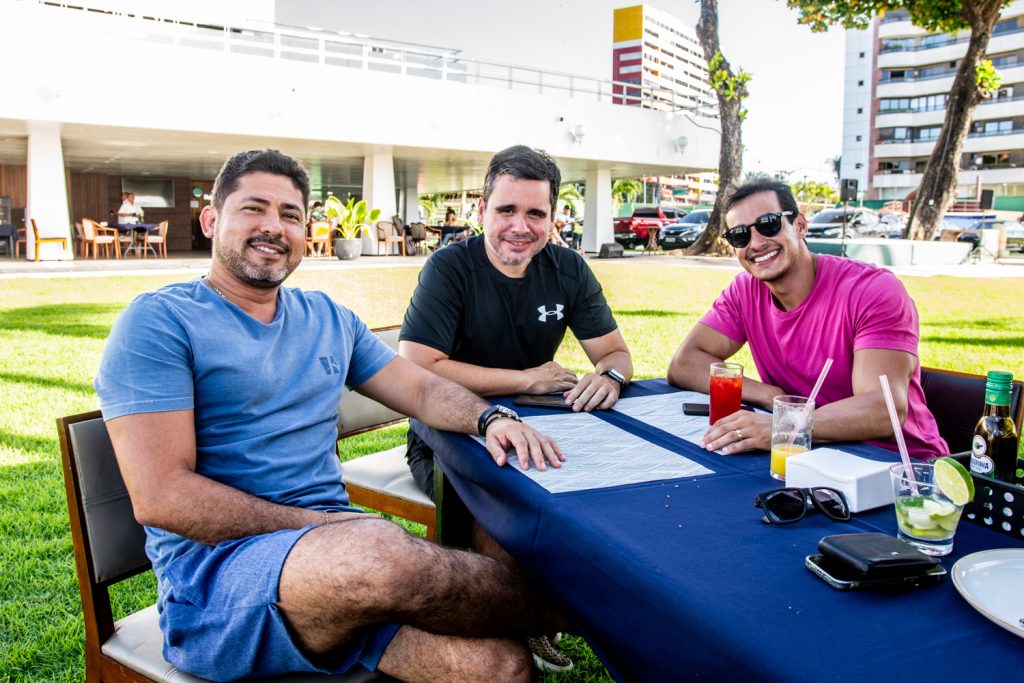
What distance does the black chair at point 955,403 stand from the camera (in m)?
2.24

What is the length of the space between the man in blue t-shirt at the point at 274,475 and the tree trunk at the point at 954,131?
1757 centimetres

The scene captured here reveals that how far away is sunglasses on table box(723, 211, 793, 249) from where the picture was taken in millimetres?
2375

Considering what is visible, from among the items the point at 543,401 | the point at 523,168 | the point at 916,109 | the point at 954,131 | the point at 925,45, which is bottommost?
the point at 543,401

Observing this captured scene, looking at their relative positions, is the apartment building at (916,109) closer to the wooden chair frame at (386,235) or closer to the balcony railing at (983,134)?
the balcony railing at (983,134)

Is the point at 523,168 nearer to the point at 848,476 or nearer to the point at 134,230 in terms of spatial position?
the point at 848,476

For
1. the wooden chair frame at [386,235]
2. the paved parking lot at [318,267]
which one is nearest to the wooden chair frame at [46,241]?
the paved parking lot at [318,267]

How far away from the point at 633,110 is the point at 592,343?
68.3 feet

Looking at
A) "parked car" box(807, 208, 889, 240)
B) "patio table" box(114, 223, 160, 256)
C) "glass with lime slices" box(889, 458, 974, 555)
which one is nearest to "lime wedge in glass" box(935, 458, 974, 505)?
"glass with lime slices" box(889, 458, 974, 555)

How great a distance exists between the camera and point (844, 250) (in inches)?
624

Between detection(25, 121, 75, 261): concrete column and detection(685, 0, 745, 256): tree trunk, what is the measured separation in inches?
603

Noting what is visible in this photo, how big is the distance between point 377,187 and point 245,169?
18978 millimetres

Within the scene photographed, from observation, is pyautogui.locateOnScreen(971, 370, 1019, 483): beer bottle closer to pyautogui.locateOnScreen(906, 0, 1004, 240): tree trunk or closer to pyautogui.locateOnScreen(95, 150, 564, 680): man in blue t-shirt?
pyautogui.locateOnScreen(95, 150, 564, 680): man in blue t-shirt

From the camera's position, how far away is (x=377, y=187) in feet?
66.7

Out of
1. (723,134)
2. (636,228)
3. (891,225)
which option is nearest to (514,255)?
(723,134)
